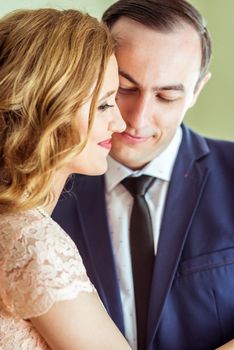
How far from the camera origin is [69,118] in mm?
958

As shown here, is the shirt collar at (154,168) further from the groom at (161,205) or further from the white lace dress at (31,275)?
the white lace dress at (31,275)

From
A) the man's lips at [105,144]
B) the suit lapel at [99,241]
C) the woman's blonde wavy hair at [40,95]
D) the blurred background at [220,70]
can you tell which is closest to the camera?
the woman's blonde wavy hair at [40,95]

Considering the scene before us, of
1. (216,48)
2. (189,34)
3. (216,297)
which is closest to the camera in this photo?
(216,297)

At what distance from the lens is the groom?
3.71ft

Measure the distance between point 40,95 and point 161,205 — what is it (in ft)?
1.42

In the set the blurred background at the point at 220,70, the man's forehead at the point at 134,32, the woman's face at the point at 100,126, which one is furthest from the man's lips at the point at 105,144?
the blurred background at the point at 220,70

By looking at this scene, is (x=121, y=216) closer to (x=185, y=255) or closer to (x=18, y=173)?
(x=185, y=255)

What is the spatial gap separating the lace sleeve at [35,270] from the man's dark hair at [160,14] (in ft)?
1.89

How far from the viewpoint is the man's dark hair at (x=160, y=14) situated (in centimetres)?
119

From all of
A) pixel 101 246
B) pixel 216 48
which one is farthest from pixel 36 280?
pixel 216 48

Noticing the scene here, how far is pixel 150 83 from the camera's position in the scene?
3.89 ft

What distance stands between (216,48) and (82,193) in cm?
105

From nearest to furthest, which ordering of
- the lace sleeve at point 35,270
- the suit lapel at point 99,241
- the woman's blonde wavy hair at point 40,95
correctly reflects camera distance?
the lace sleeve at point 35,270, the woman's blonde wavy hair at point 40,95, the suit lapel at point 99,241

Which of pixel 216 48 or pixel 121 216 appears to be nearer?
pixel 121 216
